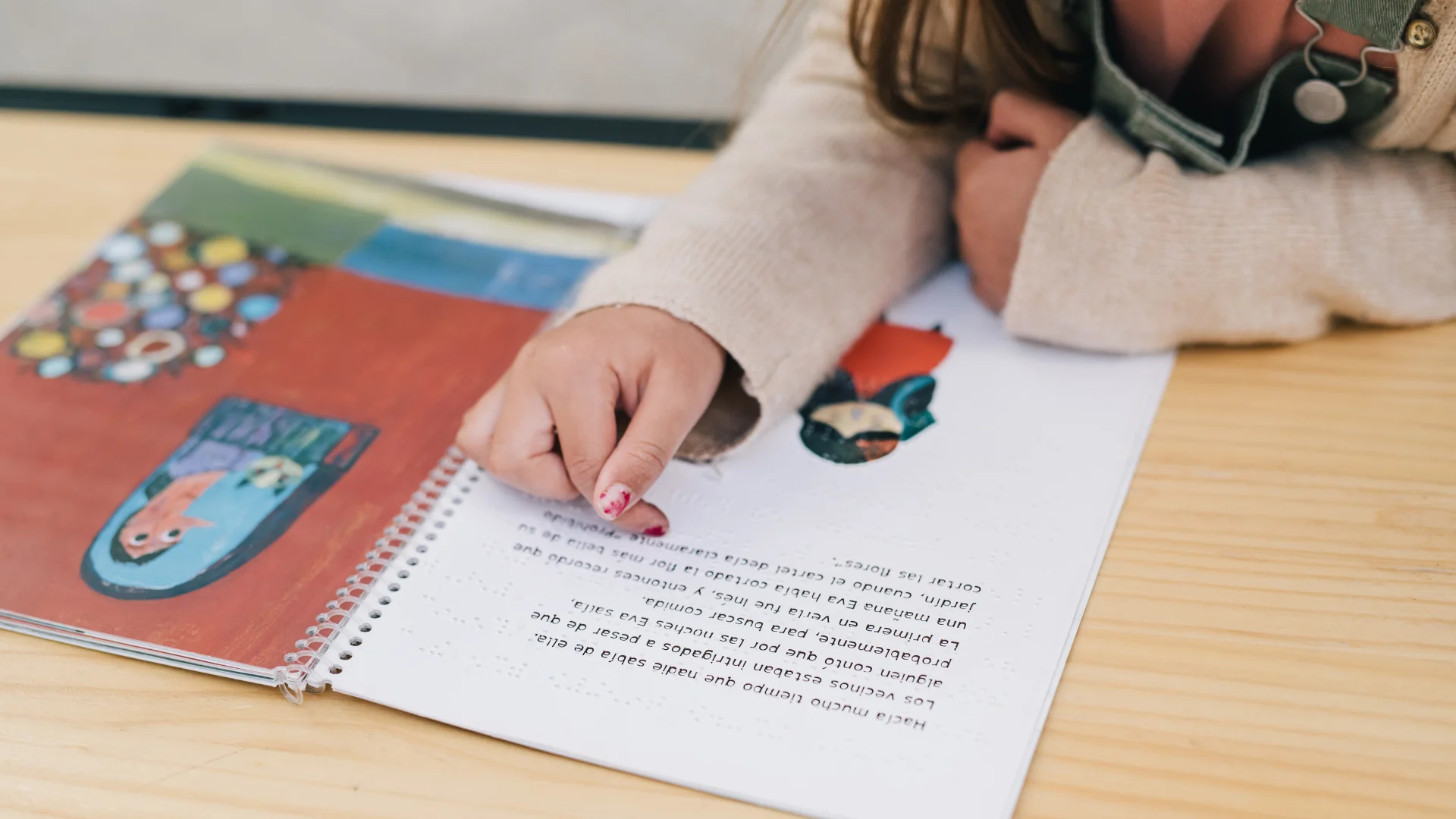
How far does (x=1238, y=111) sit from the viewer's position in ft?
1.71

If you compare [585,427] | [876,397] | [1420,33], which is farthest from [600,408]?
[1420,33]

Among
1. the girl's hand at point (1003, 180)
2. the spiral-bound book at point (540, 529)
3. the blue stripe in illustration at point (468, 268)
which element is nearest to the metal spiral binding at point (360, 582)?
the spiral-bound book at point (540, 529)

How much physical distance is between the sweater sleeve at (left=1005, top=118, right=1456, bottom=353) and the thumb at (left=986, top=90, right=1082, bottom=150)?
16 mm

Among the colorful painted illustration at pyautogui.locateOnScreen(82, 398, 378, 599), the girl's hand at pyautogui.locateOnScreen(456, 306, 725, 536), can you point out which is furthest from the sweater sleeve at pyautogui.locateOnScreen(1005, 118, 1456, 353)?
the colorful painted illustration at pyautogui.locateOnScreen(82, 398, 378, 599)

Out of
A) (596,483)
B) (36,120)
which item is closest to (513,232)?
(596,483)

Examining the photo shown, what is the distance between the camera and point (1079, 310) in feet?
1.62

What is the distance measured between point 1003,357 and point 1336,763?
0.70 ft

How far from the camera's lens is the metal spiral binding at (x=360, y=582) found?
1.29ft

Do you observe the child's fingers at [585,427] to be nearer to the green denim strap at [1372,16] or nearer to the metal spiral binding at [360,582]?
the metal spiral binding at [360,582]

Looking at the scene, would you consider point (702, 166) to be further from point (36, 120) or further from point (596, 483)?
point (36, 120)

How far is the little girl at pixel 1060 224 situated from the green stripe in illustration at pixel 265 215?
0.18 m

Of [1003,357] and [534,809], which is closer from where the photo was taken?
[534,809]

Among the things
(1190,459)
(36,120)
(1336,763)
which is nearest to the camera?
(1336,763)

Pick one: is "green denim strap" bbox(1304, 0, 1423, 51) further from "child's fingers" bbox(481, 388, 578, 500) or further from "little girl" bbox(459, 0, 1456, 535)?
"child's fingers" bbox(481, 388, 578, 500)
